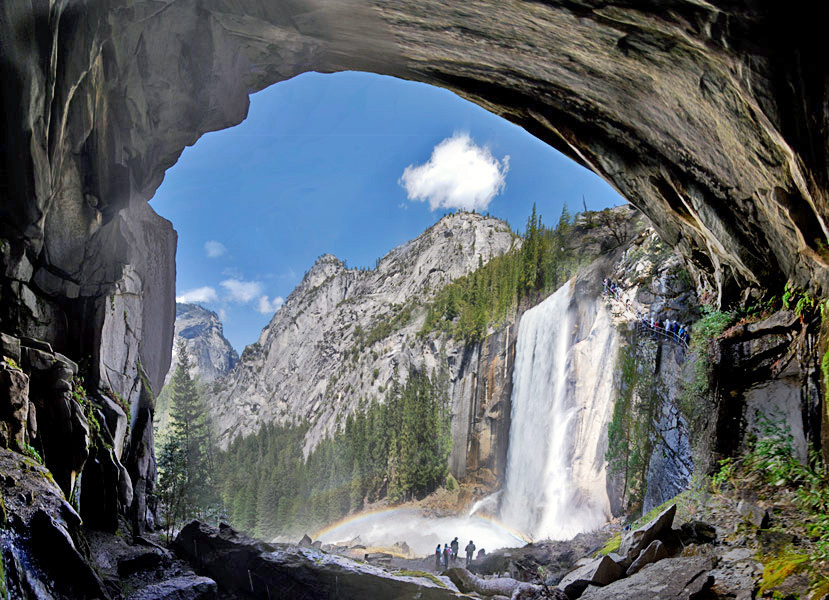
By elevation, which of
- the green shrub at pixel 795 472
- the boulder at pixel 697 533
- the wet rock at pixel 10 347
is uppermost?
the wet rock at pixel 10 347

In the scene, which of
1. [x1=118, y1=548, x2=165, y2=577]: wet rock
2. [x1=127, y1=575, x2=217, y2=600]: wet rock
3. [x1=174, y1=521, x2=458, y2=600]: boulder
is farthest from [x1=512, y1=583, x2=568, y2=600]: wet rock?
[x1=118, y1=548, x2=165, y2=577]: wet rock

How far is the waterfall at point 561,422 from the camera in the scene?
79.8 feet

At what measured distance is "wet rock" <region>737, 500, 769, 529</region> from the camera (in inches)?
312

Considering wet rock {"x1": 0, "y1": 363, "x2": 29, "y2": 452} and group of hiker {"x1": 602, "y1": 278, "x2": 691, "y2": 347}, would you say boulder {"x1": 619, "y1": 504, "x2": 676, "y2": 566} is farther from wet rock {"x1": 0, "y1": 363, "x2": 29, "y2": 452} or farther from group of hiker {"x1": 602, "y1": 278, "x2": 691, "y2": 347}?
wet rock {"x1": 0, "y1": 363, "x2": 29, "y2": 452}

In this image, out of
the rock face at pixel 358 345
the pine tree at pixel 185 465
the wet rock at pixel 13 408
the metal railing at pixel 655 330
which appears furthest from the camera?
Answer: the rock face at pixel 358 345

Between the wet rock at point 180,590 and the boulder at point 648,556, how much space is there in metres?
9.35

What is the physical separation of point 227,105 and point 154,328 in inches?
475

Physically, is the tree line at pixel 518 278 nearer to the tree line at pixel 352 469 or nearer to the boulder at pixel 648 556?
the tree line at pixel 352 469

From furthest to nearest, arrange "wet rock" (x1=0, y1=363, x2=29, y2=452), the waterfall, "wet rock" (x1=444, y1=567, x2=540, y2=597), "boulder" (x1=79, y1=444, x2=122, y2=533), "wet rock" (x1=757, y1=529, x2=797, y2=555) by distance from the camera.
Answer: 1. the waterfall
2. "boulder" (x1=79, y1=444, x2=122, y2=533)
3. "wet rock" (x1=444, y1=567, x2=540, y2=597)
4. "wet rock" (x1=0, y1=363, x2=29, y2=452)
5. "wet rock" (x1=757, y1=529, x2=797, y2=555)

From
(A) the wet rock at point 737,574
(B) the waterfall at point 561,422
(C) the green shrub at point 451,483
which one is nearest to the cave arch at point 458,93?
(A) the wet rock at point 737,574

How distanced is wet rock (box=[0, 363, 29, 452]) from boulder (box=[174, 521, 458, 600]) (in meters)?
6.72

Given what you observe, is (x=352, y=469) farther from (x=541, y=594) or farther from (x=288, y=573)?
(x=541, y=594)

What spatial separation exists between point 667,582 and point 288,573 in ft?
29.8

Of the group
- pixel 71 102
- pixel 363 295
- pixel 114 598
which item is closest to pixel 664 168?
pixel 71 102
